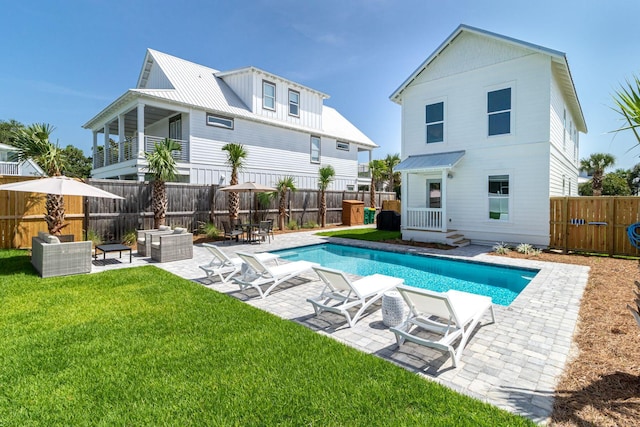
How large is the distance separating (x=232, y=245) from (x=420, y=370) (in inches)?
439

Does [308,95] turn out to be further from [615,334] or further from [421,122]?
[615,334]

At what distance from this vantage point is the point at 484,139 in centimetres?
1316

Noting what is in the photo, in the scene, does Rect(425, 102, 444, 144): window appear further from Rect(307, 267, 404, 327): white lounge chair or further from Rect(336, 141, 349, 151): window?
Rect(336, 141, 349, 151): window

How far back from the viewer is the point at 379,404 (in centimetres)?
298

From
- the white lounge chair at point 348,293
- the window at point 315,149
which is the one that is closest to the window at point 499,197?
the white lounge chair at point 348,293

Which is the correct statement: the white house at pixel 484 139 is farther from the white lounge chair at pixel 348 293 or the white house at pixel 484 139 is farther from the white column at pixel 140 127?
the white column at pixel 140 127

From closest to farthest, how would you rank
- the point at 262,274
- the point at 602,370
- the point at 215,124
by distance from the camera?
the point at 602,370 < the point at 262,274 < the point at 215,124

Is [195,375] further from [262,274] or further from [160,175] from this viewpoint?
[160,175]

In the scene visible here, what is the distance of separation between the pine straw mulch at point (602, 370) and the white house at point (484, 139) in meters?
6.59

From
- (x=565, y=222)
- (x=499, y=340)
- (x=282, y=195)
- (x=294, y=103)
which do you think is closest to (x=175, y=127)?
(x=282, y=195)

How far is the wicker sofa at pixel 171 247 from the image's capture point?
32.4 ft

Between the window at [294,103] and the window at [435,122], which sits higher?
the window at [294,103]

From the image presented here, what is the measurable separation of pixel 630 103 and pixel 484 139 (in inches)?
466

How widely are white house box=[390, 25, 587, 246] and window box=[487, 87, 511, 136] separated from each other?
4cm
